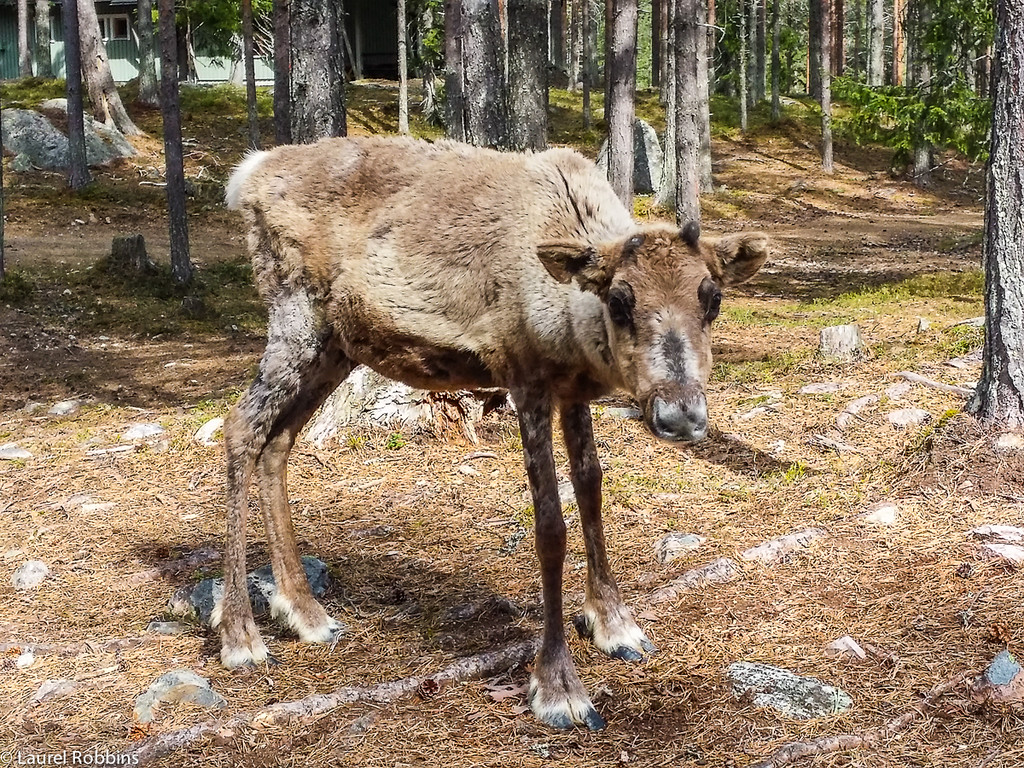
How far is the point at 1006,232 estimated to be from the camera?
19.6 ft

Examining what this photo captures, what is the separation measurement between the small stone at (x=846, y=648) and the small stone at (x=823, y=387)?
3.91 metres

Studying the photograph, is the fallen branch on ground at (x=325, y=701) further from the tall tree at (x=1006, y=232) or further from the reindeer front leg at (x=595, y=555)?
the tall tree at (x=1006, y=232)

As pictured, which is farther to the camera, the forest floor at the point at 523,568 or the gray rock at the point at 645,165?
the gray rock at the point at 645,165

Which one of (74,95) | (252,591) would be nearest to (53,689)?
(252,591)

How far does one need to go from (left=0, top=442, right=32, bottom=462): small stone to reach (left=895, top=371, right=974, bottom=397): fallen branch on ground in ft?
23.4

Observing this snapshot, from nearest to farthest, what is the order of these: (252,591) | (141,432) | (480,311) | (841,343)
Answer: (480,311) → (252,591) → (141,432) → (841,343)

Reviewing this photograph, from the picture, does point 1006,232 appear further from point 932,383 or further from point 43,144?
point 43,144

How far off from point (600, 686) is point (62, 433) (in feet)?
20.4

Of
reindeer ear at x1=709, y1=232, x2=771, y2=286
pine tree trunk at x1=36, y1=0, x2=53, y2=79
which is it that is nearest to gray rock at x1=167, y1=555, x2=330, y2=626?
reindeer ear at x1=709, y1=232, x2=771, y2=286

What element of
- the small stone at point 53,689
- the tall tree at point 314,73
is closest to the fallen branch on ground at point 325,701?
→ the small stone at point 53,689

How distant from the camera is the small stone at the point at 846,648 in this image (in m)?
4.46

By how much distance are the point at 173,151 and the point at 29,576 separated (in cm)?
1134

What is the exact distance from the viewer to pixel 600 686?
14.6 ft

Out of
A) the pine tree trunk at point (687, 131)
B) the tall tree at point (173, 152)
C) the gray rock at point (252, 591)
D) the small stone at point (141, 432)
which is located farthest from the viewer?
the pine tree trunk at point (687, 131)
